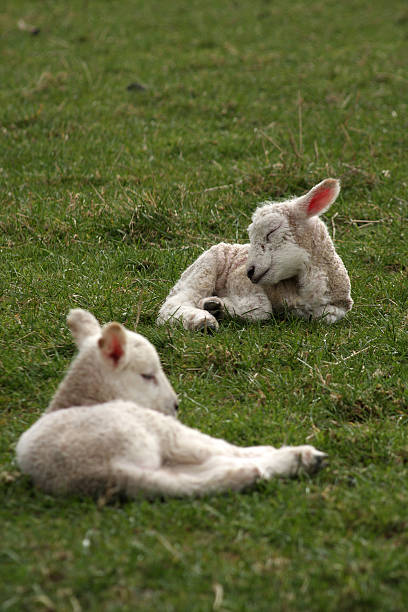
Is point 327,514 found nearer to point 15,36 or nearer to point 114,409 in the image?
point 114,409

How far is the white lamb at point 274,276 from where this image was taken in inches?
239

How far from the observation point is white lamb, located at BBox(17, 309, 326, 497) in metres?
3.78

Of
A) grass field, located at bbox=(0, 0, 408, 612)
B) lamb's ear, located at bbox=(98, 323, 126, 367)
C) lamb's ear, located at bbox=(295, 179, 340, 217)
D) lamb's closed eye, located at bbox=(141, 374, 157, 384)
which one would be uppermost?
lamb's ear, located at bbox=(98, 323, 126, 367)

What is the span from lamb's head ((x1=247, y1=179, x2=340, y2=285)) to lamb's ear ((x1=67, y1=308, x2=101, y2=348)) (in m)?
1.89

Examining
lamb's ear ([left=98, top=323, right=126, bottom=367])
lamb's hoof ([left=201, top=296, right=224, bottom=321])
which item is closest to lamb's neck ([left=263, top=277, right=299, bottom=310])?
lamb's hoof ([left=201, top=296, right=224, bottom=321])

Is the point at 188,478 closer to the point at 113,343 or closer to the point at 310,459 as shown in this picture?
the point at 310,459

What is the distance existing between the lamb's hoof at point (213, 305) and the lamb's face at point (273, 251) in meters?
0.32

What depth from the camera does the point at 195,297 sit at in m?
6.30

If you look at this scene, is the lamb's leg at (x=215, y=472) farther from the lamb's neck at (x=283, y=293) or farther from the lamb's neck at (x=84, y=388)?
the lamb's neck at (x=283, y=293)

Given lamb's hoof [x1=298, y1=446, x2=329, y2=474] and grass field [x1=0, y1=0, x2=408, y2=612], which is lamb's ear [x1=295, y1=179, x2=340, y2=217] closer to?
grass field [x1=0, y1=0, x2=408, y2=612]

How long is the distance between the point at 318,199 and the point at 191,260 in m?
1.76

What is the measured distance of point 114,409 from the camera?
395 centimetres

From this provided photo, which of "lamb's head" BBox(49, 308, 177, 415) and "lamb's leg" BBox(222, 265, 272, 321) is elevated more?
"lamb's head" BBox(49, 308, 177, 415)

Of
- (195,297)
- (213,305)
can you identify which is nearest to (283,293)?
(213,305)
